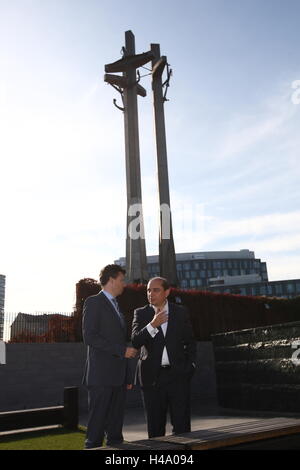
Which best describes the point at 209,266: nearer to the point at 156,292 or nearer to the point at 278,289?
the point at 278,289

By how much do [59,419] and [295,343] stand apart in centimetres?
511

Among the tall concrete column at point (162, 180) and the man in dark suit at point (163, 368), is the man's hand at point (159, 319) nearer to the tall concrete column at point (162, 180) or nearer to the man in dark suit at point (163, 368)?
the man in dark suit at point (163, 368)

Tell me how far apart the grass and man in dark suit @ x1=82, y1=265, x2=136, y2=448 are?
2.40 meters

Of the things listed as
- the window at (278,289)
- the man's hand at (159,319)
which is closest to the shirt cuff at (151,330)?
the man's hand at (159,319)

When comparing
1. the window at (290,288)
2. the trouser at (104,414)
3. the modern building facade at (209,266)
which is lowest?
the trouser at (104,414)

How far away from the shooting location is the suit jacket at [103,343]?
462cm

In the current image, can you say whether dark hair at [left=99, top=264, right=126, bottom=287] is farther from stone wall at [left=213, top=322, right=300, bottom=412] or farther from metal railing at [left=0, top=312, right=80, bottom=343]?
metal railing at [left=0, top=312, right=80, bottom=343]

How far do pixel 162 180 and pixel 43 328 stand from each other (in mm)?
9816

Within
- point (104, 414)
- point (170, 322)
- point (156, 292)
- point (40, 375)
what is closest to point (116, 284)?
point (156, 292)

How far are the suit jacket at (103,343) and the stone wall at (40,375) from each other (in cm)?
903

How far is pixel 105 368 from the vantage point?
4.64 meters

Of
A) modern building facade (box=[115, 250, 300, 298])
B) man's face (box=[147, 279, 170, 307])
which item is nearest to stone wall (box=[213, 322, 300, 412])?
man's face (box=[147, 279, 170, 307])

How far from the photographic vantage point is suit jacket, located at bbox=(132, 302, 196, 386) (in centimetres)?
505
